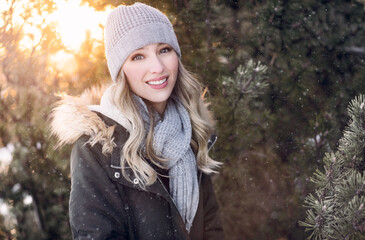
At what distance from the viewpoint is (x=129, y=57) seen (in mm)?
1669

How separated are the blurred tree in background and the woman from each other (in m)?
0.45

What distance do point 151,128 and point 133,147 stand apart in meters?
0.20

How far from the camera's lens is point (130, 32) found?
1.65m

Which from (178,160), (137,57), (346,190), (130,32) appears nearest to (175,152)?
(178,160)

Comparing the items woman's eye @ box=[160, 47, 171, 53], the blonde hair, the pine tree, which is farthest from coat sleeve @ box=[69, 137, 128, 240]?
the pine tree

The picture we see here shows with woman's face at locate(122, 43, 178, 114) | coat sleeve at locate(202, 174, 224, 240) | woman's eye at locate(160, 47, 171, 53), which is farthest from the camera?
coat sleeve at locate(202, 174, 224, 240)

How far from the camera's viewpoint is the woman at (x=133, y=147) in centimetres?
151

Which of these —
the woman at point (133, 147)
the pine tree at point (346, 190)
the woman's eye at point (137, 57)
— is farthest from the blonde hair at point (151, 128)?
the pine tree at point (346, 190)

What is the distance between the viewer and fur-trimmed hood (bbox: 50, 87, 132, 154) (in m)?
1.56

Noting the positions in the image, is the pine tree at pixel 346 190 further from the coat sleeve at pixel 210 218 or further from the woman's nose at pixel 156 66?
the woman's nose at pixel 156 66

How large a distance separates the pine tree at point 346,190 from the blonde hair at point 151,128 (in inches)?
30.7

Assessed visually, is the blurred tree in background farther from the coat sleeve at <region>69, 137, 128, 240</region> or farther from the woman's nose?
the coat sleeve at <region>69, 137, 128, 240</region>

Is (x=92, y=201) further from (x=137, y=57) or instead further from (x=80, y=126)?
(x=137, y=57)

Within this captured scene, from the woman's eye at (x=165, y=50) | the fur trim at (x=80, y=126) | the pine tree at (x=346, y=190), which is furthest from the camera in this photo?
the woman's eye at (x=165, y=50)
